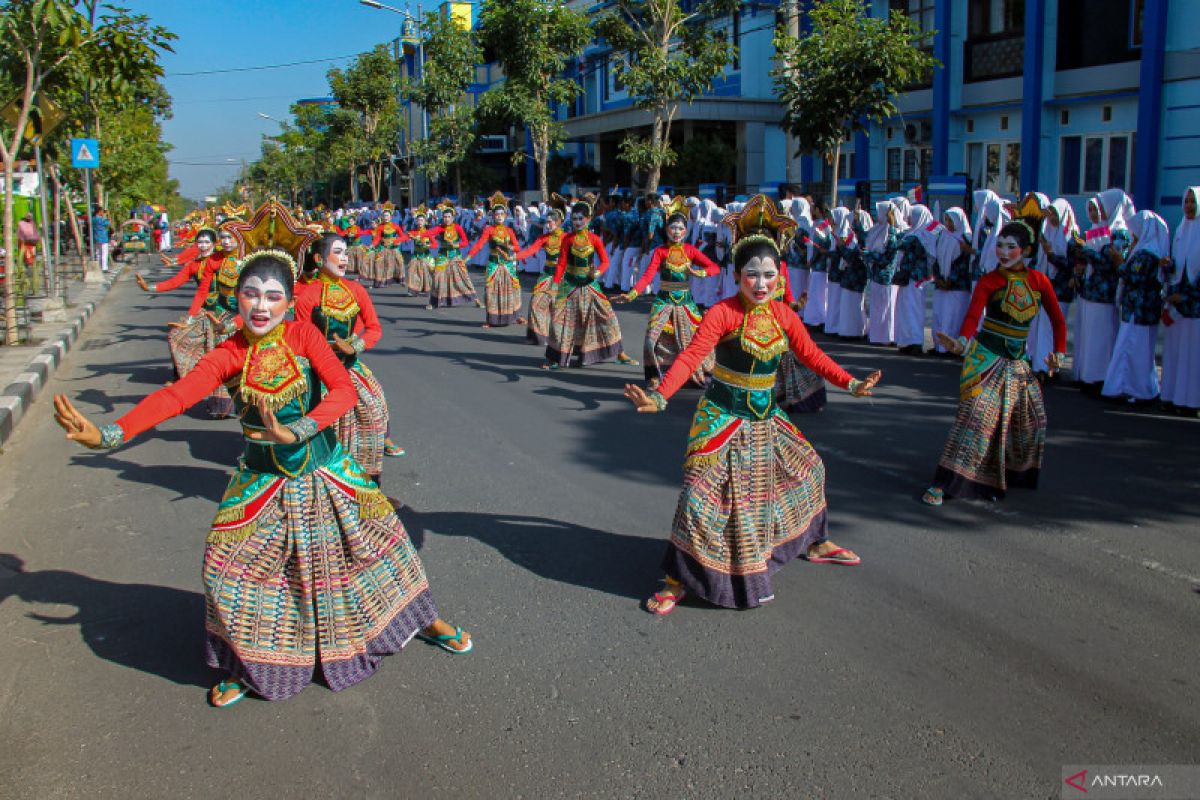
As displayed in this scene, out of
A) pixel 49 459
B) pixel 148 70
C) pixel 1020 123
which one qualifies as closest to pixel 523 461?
pixel 49 459

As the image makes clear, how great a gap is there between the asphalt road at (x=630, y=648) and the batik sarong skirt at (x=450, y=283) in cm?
1143

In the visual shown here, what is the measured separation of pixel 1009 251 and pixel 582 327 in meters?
6.22

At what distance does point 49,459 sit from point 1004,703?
302 inches

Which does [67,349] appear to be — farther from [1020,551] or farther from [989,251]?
[1020,551]

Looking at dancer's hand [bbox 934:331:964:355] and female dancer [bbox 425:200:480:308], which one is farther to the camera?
female dancer [bbox 425:200:480:308]

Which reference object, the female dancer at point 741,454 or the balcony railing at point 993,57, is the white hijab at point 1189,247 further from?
the balcony railing at point 993,57

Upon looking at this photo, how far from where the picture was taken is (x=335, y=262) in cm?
692

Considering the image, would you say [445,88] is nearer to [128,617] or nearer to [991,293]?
[991,293]

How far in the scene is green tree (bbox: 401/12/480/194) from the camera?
30.5m

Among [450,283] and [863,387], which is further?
[450,283]

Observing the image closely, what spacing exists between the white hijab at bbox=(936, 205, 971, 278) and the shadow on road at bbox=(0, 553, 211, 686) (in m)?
9.64

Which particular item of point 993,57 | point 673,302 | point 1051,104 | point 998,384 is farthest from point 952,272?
point 993,57

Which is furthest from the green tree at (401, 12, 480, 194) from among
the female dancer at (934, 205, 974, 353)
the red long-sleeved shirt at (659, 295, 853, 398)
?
the red long-sleeved shirt at (659, 295, 853, 398)

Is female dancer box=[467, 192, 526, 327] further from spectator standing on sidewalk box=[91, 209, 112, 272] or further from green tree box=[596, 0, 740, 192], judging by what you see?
spectator standing on sidewalk box=[91, 209, 112, 272]
